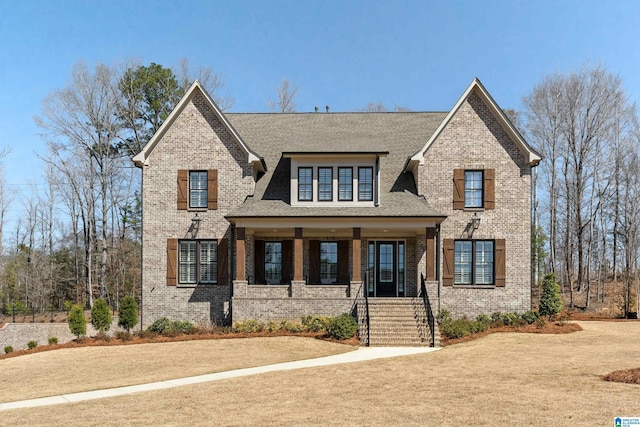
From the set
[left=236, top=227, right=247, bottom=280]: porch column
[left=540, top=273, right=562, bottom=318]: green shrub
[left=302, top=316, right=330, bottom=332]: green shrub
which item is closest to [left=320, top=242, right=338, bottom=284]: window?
[left=302, top=316, right=330, bottom=332]: green shrub

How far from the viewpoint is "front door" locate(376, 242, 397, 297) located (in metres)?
22.0

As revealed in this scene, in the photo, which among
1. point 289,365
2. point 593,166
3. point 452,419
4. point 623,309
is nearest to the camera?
point 452,419

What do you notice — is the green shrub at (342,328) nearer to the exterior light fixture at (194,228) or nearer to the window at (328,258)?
the window at (328,258)

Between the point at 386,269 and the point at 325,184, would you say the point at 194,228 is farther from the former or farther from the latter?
the point at 386,269

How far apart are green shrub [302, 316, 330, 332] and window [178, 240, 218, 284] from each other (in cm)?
451

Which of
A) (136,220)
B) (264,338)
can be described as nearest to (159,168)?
(264,338)

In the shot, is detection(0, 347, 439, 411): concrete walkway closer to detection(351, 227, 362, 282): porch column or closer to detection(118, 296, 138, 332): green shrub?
detection(351, 227, 362, 282): porch column

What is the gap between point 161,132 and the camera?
21.8m

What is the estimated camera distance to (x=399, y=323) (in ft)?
60.2

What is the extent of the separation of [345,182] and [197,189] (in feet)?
20.3

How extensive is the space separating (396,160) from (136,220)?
963 inches

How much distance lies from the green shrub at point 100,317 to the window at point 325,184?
9.53m

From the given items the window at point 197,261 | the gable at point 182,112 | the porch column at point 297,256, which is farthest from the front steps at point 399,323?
the gable at point 182,112

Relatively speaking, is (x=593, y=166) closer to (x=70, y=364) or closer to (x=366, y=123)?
(x=366, y=123)
